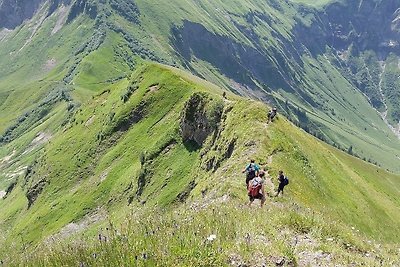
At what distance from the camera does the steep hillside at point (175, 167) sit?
1875 inches

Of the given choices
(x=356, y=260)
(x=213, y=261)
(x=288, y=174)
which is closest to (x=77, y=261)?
(x=213, y=261)

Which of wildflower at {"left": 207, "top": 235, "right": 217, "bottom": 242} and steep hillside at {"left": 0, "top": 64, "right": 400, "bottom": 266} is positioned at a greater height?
wildflower at {"left": 207, "top": 235, "right": 217, "bottom": 242}

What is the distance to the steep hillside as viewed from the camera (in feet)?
156

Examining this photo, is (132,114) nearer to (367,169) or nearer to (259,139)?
(259,139)

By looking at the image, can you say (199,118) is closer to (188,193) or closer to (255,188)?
(188,193)

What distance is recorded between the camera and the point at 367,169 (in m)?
110

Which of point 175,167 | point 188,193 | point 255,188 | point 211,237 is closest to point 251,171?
point 255,188

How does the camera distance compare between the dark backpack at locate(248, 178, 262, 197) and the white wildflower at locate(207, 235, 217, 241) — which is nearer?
the white wildflower at locate(207, 235, 217, 241)

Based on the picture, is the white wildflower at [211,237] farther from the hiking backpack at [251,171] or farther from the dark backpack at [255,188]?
the hiking backpack at [251,171]

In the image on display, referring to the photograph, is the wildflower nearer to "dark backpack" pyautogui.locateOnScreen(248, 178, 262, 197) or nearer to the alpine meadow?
the alpine meadow

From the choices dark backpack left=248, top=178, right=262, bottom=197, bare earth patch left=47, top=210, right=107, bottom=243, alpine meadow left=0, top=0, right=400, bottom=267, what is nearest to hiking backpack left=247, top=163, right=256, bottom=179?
alpine meadow left=0, top=0, right=400, bottom=267

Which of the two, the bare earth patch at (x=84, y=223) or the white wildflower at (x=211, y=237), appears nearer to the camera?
the white wildflower at (x=211, y=237)

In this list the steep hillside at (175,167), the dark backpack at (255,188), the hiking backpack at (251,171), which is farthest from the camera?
the steep hillside at (175,167)

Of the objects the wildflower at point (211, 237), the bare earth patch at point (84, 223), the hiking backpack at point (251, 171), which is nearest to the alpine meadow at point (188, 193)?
the wildflower at point (211, 237)
